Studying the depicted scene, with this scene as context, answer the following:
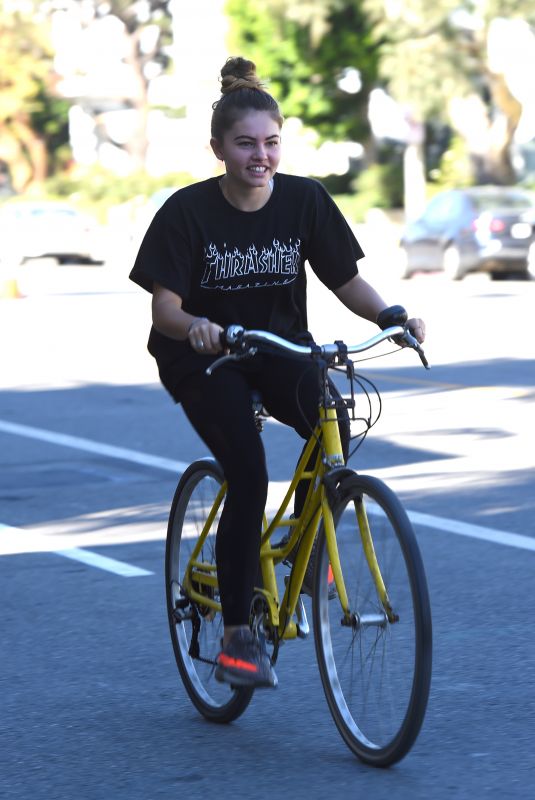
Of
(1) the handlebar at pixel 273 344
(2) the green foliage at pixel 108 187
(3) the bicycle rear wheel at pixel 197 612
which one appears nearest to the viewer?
(1) the handlebar at pixel 273 344

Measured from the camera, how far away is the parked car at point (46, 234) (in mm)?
41000

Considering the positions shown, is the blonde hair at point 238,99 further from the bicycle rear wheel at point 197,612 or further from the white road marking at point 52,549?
the white road marking at point 52,549

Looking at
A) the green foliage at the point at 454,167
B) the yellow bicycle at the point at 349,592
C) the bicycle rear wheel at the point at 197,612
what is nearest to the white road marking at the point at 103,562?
the bicycle rear wheel at the point at 197,612

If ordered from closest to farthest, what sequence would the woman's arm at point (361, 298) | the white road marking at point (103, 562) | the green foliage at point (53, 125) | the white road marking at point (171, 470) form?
the woman's arm at point (361, 298) < the white road marking at point (103, 562) < the white road marking at point (171, 470) < the green foliage at point (53, 125)

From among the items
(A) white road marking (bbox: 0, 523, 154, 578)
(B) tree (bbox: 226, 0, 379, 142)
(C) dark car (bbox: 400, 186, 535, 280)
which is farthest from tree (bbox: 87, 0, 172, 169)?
(A) white road marking (bbox: 0, 523, 154, 578)

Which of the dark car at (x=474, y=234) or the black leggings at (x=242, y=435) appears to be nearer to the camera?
the black leggings at (x=242, y=435)

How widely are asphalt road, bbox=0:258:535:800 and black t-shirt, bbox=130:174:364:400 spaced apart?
3.44ft

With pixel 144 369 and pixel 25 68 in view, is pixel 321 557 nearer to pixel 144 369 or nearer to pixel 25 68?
pixel 144 369

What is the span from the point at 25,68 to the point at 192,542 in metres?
64.7

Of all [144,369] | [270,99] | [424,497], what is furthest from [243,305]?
[144,369]

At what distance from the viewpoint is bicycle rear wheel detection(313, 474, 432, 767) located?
4.65 m

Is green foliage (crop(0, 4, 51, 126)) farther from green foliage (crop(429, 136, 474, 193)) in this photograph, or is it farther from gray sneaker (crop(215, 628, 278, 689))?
gray sneaker (crop(215, 628, 278, 689))

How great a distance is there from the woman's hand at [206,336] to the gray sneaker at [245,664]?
0.85 m

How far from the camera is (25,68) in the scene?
226 ft
